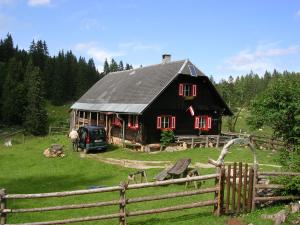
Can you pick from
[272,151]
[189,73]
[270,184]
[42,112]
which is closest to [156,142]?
[189,73]

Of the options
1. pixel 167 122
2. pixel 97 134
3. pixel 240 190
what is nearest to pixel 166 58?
pixel 167 122

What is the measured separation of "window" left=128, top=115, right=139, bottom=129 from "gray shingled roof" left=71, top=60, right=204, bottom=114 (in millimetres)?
856

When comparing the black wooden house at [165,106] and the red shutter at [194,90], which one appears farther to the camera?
the red shutter at [194,90]

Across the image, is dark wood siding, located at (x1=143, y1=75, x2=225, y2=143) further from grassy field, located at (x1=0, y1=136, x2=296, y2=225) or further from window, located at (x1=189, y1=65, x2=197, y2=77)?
grassy field, located at (x1=0, y1=136, x2=296, y2=225)

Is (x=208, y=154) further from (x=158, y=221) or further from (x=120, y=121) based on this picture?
(x=158, y=221)

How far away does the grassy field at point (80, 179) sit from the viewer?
1388cm

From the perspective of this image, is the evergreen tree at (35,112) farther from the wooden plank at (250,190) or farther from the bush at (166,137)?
the wooden plank at (250,190)

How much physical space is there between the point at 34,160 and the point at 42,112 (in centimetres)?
4205

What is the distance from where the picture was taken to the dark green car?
32688 mm

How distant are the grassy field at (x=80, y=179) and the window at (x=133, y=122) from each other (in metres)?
2.36

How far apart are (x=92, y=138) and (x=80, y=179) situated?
9145 mm

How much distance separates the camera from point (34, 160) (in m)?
30.8

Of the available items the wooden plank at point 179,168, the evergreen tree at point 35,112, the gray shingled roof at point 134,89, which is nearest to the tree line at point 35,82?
the evergreen tree at point 35,112

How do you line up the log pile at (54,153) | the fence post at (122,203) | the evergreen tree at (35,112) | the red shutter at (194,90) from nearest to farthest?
the fence post at (122,203) → the log pile at (54,153) → the red shutter at (194,90) → the evergreen tree at (35,112)
